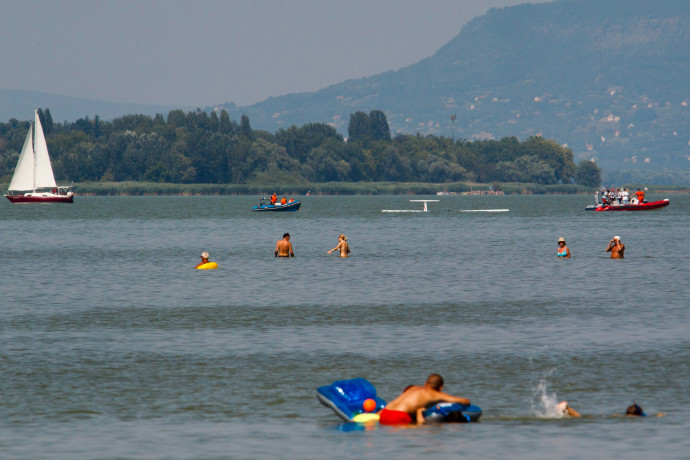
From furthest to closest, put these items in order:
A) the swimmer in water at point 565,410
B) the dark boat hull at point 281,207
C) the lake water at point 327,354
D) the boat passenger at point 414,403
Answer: the dark boat hull at point 281,207
the swimmer in water at point 565,410
the boat passenger at point 414,403
the lake water at point 327,354

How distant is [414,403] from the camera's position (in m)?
24.8

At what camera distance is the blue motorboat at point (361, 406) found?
81.5 feet

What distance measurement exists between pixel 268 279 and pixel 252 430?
38.3 metres

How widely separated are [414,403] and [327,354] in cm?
986

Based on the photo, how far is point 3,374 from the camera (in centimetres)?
3109

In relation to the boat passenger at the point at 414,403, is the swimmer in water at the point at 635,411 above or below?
below

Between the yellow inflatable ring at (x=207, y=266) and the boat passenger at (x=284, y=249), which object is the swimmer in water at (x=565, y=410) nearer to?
the yellow inflatable ring at (x=207, y=266)

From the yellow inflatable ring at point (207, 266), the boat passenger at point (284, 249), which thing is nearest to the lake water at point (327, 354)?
the yellow inflatable ring at point (207, 266)

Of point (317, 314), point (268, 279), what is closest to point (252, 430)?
point (317, 314)

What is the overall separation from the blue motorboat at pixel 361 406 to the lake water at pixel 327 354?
0.29 m

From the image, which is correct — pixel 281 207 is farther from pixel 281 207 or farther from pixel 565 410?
pixel 565 410

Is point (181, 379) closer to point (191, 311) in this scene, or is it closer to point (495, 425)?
point (495, 425)

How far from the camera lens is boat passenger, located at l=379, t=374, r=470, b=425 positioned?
81.0 feet

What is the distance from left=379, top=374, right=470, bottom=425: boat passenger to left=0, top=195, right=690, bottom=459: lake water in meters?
0.45
